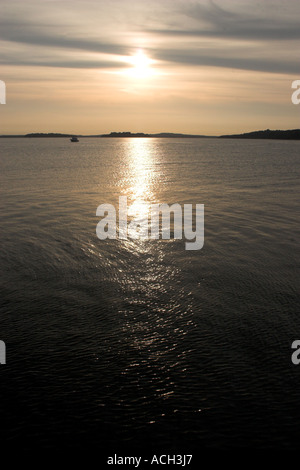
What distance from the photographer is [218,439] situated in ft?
23.7

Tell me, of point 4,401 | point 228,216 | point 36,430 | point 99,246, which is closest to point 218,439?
point 36,430

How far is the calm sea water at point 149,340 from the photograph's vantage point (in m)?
7.52

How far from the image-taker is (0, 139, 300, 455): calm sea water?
24.7 feet

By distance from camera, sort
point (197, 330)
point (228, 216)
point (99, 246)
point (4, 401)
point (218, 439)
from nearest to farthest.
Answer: point (218, 439), point (4, 401), point (197, 330), point (99, 246), point (228, 216)

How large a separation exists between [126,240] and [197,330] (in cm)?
1043

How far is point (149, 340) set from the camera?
10.6 meters

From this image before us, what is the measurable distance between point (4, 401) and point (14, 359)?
159 cm

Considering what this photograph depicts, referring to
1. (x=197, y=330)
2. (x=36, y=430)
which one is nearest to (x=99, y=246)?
(x=197, y=330)
